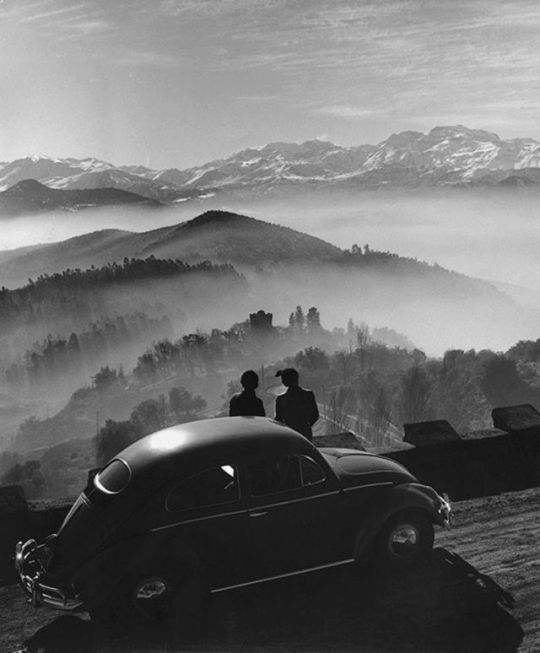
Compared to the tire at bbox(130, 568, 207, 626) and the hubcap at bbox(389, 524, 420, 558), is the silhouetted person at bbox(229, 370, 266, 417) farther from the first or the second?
the tire at bbox(130, 568, 207, 626)

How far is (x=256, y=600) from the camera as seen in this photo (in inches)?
361

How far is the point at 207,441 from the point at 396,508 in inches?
96.7

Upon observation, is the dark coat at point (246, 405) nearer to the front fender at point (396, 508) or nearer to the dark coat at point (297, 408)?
the dark coat at point (297, 408)

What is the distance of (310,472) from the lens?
923 cm

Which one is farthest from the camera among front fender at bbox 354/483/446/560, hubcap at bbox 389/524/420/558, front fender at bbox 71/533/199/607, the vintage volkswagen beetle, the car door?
hubcap at bbox 389/524/420/558

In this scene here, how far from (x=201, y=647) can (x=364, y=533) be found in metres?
2.35

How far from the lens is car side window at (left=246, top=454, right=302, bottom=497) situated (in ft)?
29.1

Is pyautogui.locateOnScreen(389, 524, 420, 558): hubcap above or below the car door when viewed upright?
below

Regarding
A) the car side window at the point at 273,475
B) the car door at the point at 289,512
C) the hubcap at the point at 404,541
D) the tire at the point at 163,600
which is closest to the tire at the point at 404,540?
the hubcap at the point at 404,541

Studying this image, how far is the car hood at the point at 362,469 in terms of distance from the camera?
952cm

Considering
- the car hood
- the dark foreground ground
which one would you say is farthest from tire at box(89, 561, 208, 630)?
the car hood

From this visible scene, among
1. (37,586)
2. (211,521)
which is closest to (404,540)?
(211,521)

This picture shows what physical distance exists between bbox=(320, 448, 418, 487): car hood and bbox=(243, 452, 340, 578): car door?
27 cm

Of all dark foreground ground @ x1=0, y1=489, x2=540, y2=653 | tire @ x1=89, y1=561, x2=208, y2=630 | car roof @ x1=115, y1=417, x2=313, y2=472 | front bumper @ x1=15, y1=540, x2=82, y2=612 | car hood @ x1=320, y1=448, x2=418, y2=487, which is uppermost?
car roof @ x1=115, y1=417, x2=313, y2=472
